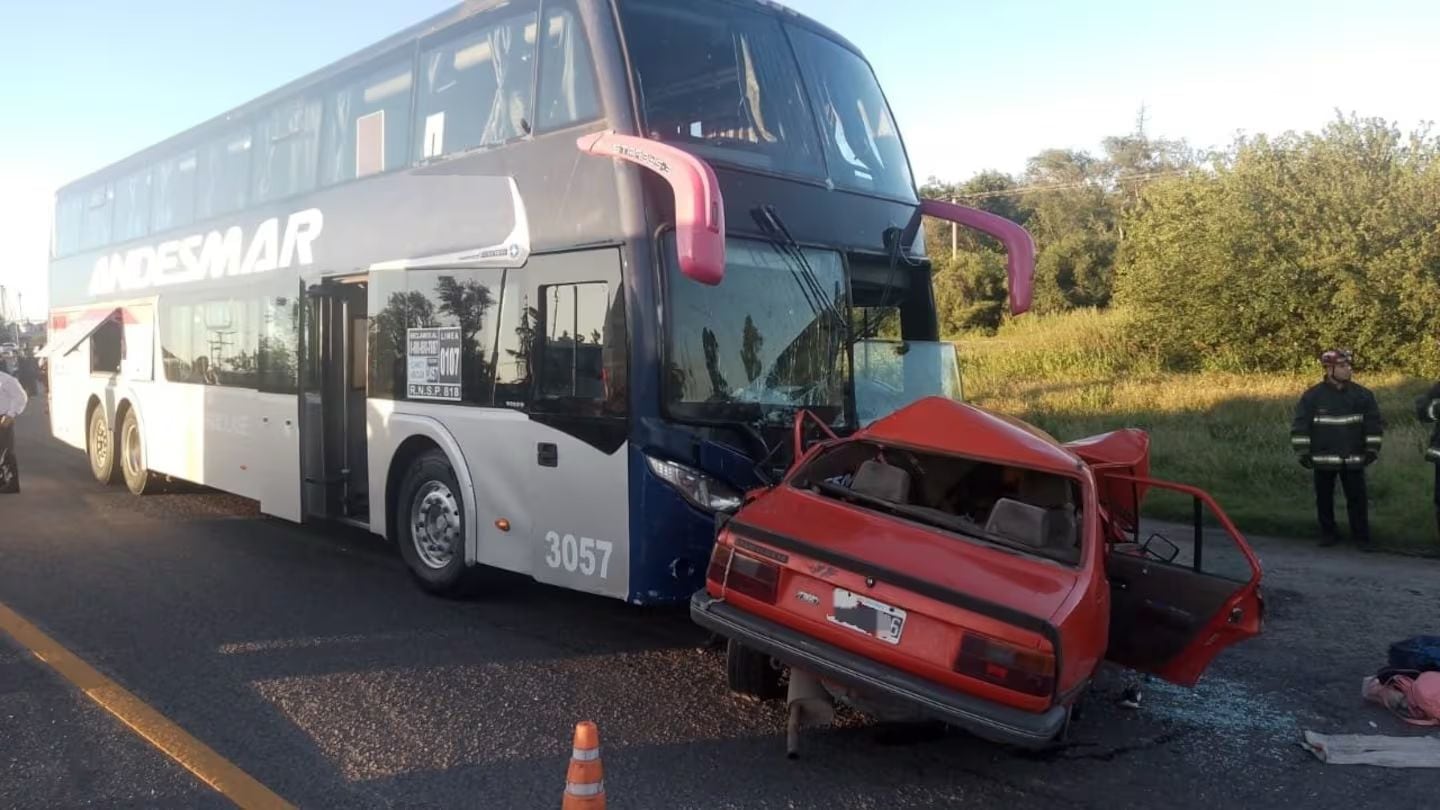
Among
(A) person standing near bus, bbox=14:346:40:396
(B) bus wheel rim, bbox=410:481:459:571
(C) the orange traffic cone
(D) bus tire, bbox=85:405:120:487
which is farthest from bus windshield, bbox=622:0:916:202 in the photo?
(A) person standing near bus, bbox=14:346:40:396

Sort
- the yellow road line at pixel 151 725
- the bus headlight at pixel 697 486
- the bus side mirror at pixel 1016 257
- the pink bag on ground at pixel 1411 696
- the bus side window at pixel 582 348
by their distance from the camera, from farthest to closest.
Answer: the bus side mirror at pixel 1016 257 → the bus side window at pixel 582 348 → the bus headlight at pixel 697 486 → the pink bag on ground at pixel 1411 696 → the yellow road line at pixel 151 725

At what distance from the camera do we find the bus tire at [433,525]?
7.27 metres

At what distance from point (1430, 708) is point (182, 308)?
1086 cm

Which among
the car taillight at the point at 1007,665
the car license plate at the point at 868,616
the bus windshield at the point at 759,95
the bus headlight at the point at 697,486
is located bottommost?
the car taillight at the point at 1007,665

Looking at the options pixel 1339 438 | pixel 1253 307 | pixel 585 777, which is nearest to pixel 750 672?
pixel 585 777

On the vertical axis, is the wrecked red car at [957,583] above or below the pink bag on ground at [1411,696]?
above

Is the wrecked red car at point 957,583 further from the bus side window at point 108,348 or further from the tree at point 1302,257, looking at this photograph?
the tree at point 1302,257

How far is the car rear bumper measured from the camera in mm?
3910

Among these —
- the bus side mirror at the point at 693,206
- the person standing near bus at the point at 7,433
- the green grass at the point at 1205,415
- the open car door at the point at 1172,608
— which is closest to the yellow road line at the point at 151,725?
the bus side mirror at the point at 693,206

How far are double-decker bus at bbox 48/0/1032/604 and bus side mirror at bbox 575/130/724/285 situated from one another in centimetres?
1

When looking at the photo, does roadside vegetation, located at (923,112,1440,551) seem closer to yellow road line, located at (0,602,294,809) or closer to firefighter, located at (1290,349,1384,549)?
firefighter, located at (1290,349,1384,549)

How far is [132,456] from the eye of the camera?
1221 centimetres

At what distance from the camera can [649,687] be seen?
5664 millimetres

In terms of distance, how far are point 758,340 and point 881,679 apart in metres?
2.48
